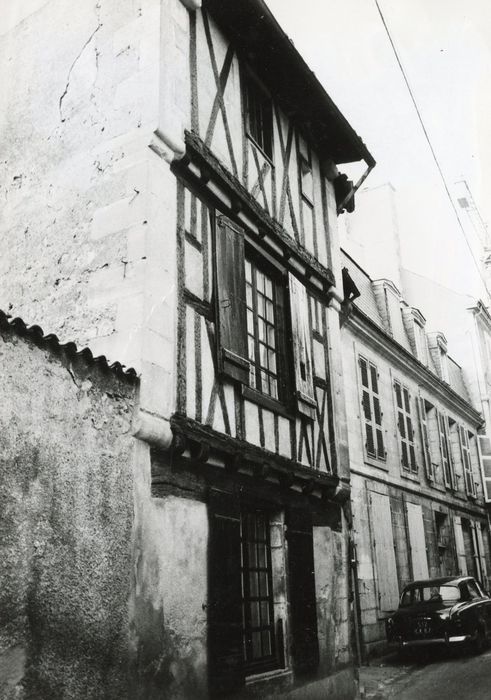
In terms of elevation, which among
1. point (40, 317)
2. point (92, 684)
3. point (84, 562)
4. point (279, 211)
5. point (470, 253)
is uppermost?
point (470, 253)

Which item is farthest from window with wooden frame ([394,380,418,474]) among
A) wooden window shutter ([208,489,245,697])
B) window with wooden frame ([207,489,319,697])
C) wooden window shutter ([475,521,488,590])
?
wooden window shutter ([208,489,245,697])

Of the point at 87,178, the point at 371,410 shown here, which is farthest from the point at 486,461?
the point at 87,178

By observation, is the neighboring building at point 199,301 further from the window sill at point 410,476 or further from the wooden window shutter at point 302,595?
the window sill at point 410,476

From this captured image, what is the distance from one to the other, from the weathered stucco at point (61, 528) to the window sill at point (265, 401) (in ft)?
5.80

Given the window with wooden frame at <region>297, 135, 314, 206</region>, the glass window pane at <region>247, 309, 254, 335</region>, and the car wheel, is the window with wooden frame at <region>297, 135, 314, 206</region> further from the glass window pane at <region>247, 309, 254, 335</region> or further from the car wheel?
the car wheel

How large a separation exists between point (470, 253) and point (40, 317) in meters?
17.1

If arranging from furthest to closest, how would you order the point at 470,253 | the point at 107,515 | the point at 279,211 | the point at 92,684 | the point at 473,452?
the point at 470,253, the point at 473,452, the point at 279,211, the point at 107,515, the point at 92,684

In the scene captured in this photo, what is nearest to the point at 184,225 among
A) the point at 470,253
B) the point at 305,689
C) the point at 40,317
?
the point at 40,317

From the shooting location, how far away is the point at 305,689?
6.14m

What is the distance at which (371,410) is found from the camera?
11.2 meters

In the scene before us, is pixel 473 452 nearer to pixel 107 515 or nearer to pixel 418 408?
pixel 418 408

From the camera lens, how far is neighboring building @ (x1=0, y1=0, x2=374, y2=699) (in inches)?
194

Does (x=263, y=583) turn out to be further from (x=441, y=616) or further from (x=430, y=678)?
(x=441, y=616)

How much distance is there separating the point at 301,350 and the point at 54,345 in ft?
11.6
